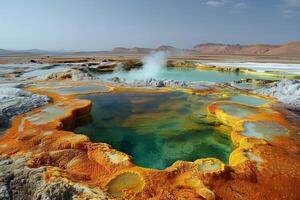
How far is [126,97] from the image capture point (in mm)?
12219

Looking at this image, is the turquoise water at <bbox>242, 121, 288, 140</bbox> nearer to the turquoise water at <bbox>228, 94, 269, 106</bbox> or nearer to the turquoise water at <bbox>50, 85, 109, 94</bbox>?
the turquoise water at <bbox>228, 94, 269, 106</bbox>

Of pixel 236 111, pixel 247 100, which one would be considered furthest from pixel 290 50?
pixel 236 111

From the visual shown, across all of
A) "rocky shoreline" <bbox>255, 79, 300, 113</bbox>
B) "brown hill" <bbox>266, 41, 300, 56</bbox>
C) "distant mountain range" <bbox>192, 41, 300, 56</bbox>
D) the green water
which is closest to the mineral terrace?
the green water

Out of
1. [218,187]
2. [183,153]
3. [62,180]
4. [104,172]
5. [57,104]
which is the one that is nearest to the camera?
[62,180]

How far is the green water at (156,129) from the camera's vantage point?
695cm

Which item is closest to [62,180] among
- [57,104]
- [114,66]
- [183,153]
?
[183,153]

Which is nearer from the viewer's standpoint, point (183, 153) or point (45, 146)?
point (45, 146)

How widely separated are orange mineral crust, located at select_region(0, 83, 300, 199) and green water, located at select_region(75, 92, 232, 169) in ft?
3.35

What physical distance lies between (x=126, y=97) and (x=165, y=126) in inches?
157

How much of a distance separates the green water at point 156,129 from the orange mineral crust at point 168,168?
1020 mm

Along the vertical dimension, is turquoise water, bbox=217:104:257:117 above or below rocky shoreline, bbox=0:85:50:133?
below

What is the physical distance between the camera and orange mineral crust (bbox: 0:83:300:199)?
4.46m

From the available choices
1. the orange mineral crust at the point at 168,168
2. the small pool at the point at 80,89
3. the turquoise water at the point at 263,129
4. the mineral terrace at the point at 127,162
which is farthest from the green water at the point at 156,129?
the orange mineral crust at the point at 168,168

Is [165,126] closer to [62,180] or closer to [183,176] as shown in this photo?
[183,176]
